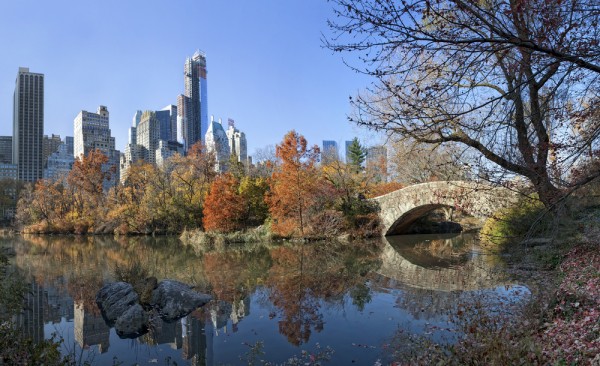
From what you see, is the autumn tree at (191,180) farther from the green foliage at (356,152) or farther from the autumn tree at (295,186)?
the green foliage at (356,152)

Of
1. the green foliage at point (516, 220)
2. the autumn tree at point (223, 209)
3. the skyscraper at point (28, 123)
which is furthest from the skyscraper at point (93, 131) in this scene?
the green foliage at point (516, 220)

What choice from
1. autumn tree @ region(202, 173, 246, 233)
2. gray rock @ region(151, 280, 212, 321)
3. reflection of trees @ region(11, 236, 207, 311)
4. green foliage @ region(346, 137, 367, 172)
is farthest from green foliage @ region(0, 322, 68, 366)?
green foliage @ region(346, 137, 367, 172)

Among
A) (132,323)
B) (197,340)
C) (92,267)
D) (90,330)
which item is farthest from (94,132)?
(197,340)

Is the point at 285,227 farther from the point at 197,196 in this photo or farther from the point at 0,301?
the point at 0,301

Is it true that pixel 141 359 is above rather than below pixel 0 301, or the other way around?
below

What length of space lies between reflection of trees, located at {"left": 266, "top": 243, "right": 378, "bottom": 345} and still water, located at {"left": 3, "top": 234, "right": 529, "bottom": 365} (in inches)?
1.1

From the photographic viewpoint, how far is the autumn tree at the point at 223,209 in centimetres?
2416

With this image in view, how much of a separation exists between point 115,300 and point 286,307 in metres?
3.46

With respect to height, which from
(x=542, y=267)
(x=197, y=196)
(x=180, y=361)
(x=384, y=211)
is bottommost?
(x=180, y=361)

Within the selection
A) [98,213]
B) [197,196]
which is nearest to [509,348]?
[197,196]

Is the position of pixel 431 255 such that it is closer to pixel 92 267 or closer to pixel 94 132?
pixel 92 267

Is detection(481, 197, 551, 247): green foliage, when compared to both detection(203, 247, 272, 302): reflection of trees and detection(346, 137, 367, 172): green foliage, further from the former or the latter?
detection(346, 137, 367, 172): green foliage

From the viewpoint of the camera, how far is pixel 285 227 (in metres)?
22.2

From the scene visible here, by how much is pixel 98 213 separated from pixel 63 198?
8003 mm
